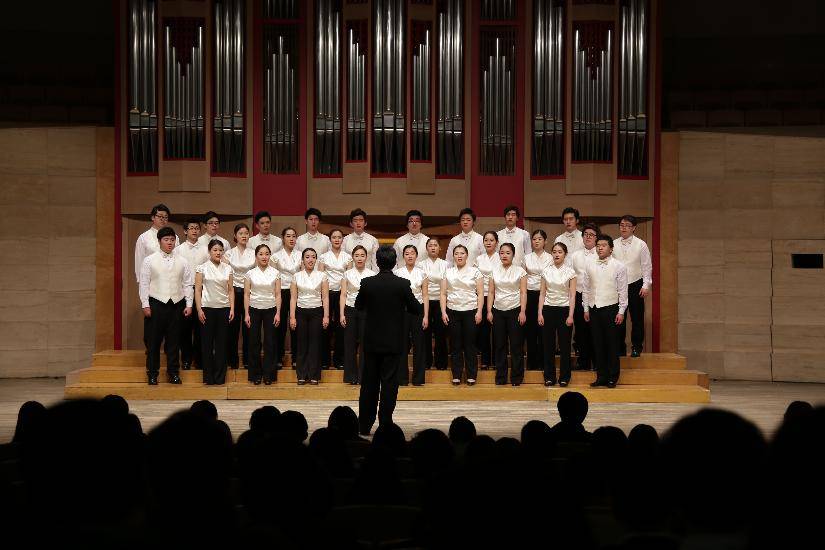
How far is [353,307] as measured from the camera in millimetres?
7238

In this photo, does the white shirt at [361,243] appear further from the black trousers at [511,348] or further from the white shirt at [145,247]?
the white shirt at [145,247]

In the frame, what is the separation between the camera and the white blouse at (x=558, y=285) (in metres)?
7.07

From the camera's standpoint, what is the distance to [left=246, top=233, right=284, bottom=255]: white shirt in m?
7.73

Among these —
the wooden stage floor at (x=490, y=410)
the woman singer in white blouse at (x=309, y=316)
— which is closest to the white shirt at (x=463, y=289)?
the wooden stage floor at (x=490, y=410)

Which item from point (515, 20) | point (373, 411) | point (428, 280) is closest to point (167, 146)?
point (428, 280)

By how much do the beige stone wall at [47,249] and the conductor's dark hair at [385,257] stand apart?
4.36m

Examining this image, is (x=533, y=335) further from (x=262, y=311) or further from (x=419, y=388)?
(x=262, y=311)

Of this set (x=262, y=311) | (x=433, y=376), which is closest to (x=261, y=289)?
(x=262, y=311)

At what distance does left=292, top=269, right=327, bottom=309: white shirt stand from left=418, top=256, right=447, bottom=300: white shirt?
2.74 ft

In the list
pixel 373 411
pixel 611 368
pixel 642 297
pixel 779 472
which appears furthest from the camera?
pixel 642 297

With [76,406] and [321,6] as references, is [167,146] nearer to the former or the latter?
[321,6]

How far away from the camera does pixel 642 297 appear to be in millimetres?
7613

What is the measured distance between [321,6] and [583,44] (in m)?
2.41

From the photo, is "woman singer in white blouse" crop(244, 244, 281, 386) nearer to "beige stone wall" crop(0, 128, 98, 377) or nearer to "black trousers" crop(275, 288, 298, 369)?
"black trousers" crop(275, 288, 298, 369)
